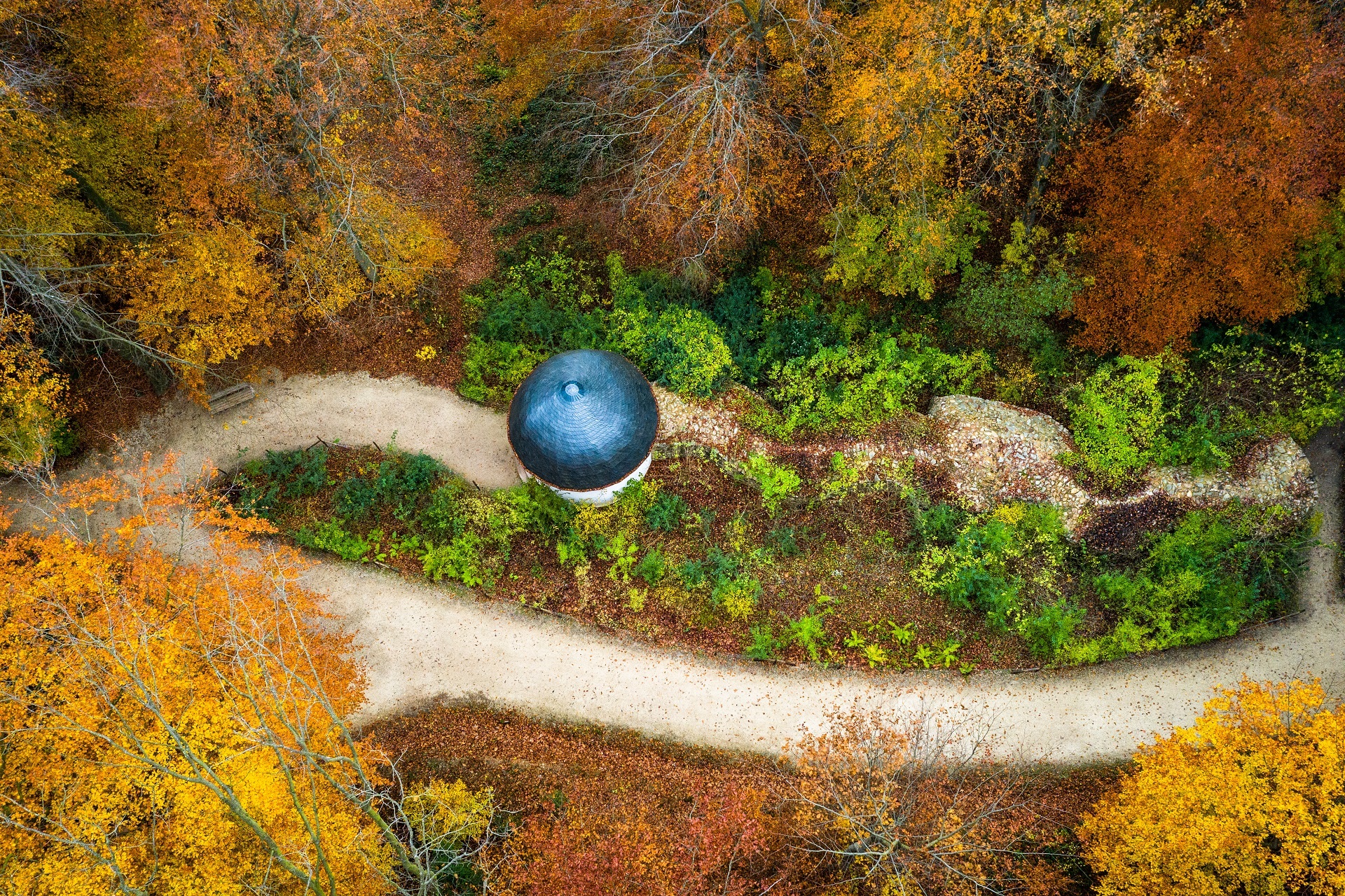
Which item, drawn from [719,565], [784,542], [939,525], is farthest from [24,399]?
[939,525]

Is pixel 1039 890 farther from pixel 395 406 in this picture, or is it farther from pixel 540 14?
pixel 540 14

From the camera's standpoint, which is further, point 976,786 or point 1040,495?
point 1040,495

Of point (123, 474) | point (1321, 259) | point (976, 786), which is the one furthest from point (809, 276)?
point (123, 474)

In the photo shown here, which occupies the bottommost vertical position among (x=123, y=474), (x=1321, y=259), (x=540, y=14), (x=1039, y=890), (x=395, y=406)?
(x=1039, y=890)

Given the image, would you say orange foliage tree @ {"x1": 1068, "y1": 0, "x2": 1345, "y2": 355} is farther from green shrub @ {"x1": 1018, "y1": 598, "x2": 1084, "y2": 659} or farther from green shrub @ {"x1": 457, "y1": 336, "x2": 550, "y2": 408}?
green shrub @ {"x1": 457, "y1": 336, "x2": 550, "y2": 408}

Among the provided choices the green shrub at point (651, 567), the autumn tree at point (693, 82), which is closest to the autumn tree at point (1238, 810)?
the green shrub at point (651, 567)

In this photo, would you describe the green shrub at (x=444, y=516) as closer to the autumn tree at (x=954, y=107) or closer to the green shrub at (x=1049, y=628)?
the autumn tree at (x=954, y=107)
